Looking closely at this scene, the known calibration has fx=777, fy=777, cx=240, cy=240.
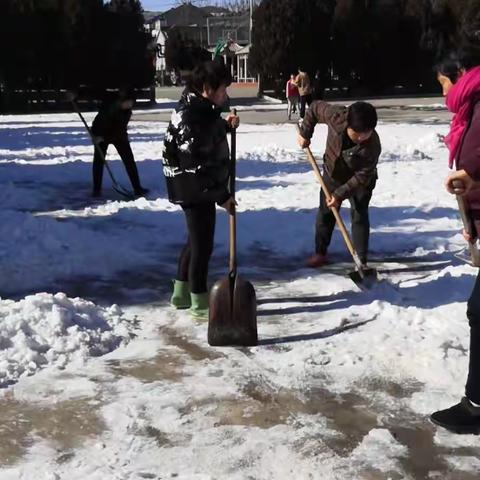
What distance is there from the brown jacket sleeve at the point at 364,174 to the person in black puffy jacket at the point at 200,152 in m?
1.05

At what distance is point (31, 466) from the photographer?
3137 millimetres

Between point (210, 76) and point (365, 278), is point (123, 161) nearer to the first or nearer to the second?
point (365, 278)

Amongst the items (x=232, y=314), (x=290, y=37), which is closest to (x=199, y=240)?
(x=232, y=314)

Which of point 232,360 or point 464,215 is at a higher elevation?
point 464,215

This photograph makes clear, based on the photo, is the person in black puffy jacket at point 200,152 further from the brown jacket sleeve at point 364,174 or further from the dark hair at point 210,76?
the brown jacket sleeve at point 364,174

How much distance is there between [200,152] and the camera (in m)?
4.71

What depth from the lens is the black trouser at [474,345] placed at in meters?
3.35

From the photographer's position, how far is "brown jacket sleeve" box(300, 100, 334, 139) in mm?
5897

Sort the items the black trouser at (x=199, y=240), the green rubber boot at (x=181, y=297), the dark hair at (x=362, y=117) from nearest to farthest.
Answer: the black trouser at (x=199, y=240), the green rubber boot at (x=181, y=297), the dark hair at (x=362, y=117)

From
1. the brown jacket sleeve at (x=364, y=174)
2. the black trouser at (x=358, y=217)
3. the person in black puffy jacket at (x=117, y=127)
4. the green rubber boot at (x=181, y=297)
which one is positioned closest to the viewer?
the green rubber boot at (x=181, y=297)

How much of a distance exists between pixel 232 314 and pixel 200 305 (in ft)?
2.09

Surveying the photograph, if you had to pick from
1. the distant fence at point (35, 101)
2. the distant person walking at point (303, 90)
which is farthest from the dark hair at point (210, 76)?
the distant fence at point (35, 101)

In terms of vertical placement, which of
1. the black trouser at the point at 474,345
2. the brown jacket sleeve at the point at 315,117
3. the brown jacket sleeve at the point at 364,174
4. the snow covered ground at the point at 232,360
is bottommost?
the snow covered ground at the point at 232,360

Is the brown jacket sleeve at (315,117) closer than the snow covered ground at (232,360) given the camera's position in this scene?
No
